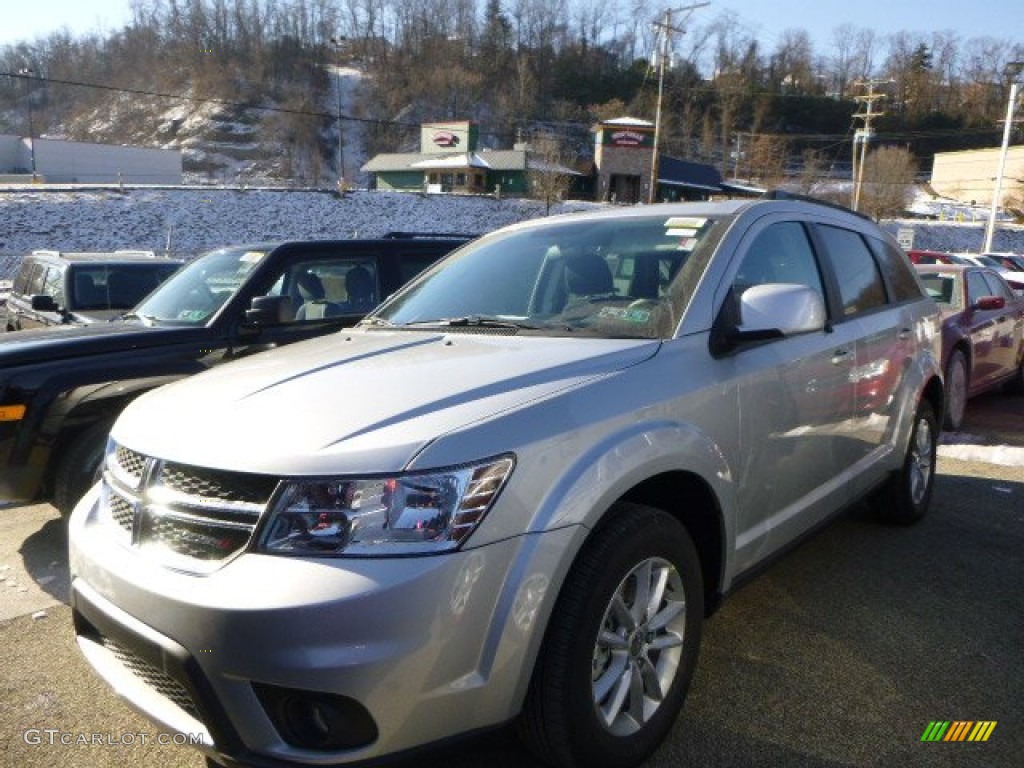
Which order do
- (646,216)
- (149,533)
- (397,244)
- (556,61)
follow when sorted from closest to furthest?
1. (149,533)
2. (646,216)
3. (397,244)
4. (556,61)

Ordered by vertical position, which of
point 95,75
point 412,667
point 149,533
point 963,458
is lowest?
point 963,458

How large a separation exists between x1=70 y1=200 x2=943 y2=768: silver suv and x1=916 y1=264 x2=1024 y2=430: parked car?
198 inches

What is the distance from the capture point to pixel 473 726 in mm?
2014

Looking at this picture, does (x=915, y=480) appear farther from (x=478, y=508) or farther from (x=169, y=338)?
(x=169, y=338)

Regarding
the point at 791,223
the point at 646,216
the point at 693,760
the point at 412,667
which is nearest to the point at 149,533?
the point at 412,667

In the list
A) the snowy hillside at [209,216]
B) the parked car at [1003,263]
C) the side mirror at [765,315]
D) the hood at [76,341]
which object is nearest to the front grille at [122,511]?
the side mirror at [765,315]

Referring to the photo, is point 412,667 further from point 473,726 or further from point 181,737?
point 181,737

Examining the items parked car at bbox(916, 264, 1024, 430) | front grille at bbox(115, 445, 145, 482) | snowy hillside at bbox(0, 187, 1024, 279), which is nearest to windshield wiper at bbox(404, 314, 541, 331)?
front grille at bbox(115, 445, 145, 482)

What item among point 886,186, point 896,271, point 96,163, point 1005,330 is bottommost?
point 1005,330

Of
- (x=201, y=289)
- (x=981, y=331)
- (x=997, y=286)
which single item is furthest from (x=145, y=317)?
(x=997, y=286)

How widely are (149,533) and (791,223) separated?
289 cm

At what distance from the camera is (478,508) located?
78.5 inches

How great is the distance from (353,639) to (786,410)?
1.99 m

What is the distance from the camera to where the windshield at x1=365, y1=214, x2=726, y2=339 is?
2.98 meters
